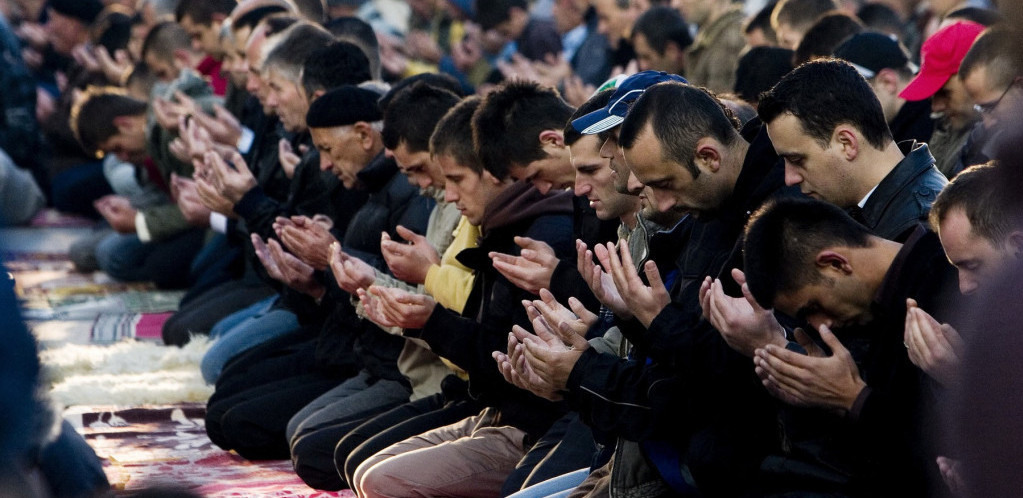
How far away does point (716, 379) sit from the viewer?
3.13 meters

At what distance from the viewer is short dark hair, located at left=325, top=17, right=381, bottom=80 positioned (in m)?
6.89

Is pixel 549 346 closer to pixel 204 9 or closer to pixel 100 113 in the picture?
pixel 204 9

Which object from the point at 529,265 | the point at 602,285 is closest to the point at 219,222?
the point at 529,265

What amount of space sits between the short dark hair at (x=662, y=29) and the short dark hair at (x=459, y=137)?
332 centimetres

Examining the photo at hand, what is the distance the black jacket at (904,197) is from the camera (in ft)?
10.2

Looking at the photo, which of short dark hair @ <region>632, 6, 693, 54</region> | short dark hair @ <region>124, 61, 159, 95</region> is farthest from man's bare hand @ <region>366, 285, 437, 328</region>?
short dark hair @ <region>124, 61, 159, 95</region>

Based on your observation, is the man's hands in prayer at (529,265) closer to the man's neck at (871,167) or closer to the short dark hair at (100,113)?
the man's neck at (871,167)

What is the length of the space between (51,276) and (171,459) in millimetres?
4548

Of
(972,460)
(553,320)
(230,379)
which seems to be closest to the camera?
(972,460)

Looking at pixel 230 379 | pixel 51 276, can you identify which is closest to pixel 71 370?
pixel 230 379

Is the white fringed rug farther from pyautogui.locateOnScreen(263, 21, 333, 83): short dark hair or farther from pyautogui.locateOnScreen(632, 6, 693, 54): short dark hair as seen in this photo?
pyautogui.locateOnScreen(632, 6, 693, 54): short dark hair

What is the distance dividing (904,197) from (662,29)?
4.62 metres

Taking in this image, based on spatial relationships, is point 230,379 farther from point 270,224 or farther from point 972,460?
point 972,460

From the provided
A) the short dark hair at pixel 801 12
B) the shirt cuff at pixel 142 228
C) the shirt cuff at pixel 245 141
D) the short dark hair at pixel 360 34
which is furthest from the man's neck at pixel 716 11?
the shirt cuff at pixel 142 228
